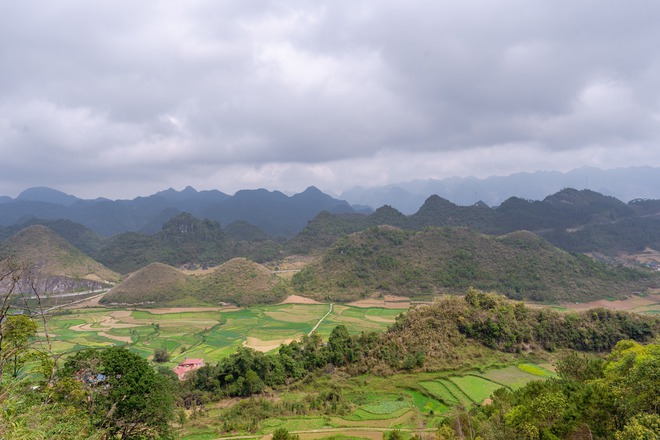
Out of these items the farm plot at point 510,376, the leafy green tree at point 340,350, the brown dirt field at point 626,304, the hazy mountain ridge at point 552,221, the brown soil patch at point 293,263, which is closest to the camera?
the farm plot at point 510,376

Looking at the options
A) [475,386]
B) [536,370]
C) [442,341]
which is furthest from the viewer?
[442,341]

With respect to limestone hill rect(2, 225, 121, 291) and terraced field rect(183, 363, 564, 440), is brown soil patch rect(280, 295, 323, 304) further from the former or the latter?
limestone hill rect(2, 225, 121, 291)

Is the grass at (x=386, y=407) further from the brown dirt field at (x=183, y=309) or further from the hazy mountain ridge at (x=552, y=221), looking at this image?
the hazy mountain ridge at (x=552, y=221)

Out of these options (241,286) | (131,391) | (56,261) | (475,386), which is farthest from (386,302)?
(56,261)

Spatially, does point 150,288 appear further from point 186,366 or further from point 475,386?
point 475,386

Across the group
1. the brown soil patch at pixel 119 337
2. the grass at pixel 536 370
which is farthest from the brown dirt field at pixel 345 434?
the brown soil patch at pixel 119 337

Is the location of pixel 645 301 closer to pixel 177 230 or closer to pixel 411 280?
pixel 411 280

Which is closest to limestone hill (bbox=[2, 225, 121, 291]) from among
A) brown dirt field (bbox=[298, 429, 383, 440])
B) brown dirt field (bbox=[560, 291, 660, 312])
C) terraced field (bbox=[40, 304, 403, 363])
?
terraced field (bbox=[40, 304, 403, 363])
